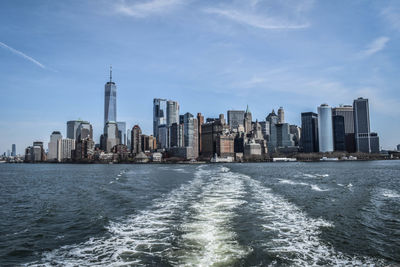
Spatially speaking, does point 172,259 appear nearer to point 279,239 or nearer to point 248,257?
point 248,257

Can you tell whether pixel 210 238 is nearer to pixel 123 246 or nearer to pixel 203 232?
pixel 203 232

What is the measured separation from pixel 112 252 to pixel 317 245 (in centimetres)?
1066

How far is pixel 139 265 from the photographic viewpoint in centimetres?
1305

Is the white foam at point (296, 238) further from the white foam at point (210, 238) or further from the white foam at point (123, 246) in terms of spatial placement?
the white foam at point (123, 246)

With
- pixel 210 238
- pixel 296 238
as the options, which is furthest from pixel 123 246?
pixel 296 238

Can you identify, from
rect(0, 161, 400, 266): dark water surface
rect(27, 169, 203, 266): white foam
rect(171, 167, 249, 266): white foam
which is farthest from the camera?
rect(0, 161, 400, 266): dark water surface

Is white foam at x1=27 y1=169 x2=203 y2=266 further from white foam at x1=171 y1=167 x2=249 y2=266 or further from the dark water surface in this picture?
white foam at x1=171 y1=167 x2=249 y2=266

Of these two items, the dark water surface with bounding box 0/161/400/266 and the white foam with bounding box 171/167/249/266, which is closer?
the white foam with bounding box 171/167/249/266

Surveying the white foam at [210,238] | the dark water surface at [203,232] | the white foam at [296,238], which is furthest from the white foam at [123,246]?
the white foam at [296,238]

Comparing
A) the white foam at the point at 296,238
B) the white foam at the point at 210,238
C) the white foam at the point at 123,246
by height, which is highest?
the white foam at the point at 210,238

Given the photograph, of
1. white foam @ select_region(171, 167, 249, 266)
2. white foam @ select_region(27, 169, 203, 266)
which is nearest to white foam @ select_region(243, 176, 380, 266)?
white foam @ select_region(171, 167, 249, 266)

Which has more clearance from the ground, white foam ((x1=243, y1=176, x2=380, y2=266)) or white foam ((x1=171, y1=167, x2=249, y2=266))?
white foam ((x1=171, y1=167, x2=249, y2=266))

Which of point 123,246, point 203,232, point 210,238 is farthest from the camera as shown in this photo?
point 203,232

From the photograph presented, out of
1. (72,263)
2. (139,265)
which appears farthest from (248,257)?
(72,263)
